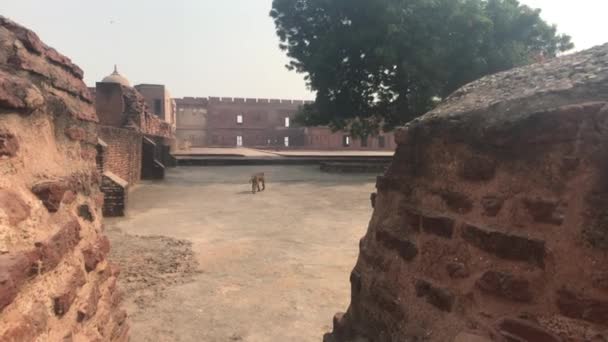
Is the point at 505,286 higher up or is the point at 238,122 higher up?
the point at 238,122

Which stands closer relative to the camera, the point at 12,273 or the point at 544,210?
the point at 12,273

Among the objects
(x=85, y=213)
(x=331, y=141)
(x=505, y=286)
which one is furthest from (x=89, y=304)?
(x=331, y=141)

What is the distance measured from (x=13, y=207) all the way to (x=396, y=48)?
52.5 ft

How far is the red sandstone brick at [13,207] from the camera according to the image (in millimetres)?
1309

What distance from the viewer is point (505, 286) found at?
1.48 metres

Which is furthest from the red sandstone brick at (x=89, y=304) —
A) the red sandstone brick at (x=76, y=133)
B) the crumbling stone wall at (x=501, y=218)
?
the crumbling stone wall at (x=501, y=218)

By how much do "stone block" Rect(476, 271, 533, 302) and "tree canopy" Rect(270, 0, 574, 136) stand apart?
14.9 metres

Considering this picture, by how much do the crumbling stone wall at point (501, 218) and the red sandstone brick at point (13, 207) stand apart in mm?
1431

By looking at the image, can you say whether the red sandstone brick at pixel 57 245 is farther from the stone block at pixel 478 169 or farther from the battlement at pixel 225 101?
the battlement at pixel 225 101

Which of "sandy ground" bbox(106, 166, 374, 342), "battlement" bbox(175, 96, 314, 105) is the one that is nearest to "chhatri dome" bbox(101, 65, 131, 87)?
"battlement" bbox(175, 96, 314, 105)

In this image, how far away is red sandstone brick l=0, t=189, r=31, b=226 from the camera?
1.31 metres

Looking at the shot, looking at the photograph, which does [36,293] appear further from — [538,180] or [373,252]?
[538,180]

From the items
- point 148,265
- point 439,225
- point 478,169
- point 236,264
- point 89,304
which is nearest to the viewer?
point 478,169

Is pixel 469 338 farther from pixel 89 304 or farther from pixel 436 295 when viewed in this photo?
pixel 89 304
